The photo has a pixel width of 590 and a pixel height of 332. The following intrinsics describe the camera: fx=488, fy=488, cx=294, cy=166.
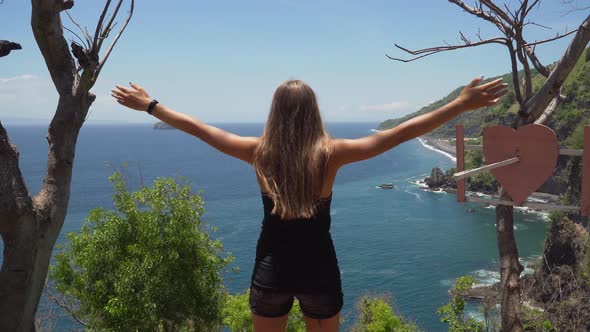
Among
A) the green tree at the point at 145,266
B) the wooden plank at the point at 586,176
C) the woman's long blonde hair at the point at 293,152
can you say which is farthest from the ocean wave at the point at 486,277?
the woman's long blonde hair at the point at 293,152

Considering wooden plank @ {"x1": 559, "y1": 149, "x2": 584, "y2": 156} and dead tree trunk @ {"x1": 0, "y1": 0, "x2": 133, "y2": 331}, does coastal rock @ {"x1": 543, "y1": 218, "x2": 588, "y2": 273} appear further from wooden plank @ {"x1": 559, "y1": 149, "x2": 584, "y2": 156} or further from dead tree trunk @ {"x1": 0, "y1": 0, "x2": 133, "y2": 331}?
dead tree trunk @ {"x1": 0, "y1": 0, "x2": 133, "y2": 331}

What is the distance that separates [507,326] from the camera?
4.73 meters

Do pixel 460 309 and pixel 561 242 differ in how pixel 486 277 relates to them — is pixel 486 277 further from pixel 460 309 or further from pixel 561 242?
pixel 460 309

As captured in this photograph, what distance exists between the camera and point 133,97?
2188mm

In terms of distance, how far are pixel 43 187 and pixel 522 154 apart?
127 inches

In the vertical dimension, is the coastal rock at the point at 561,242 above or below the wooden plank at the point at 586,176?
below

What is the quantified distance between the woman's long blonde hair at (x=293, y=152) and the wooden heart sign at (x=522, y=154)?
1.56 m

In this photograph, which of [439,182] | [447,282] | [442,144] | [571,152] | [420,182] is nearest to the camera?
[571,152]

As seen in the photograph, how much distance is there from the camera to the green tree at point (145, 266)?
8.89m

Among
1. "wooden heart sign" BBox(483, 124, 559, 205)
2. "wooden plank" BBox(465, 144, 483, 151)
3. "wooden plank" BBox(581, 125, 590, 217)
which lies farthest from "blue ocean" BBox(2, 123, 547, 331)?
"wooden plank" BBox(581, 125, 590, 217)

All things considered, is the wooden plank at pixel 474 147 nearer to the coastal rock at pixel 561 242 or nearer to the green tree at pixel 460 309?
the green tree at pixel 460 309

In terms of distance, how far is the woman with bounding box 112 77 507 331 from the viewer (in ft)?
6.04

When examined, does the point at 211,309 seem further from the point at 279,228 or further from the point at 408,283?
the point at 408,283

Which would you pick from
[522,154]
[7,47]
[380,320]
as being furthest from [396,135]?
[380,320]
